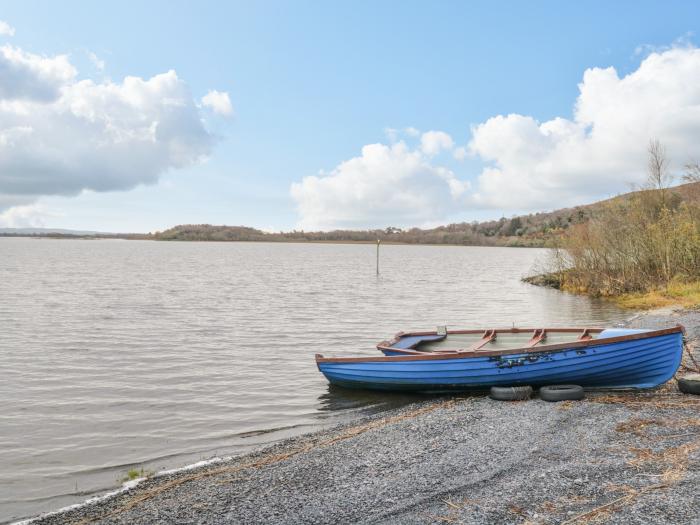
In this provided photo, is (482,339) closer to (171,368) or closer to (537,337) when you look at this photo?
(537,337)

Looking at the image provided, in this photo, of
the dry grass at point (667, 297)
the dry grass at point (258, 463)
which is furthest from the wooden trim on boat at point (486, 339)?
the dry grass at point (667, 297)

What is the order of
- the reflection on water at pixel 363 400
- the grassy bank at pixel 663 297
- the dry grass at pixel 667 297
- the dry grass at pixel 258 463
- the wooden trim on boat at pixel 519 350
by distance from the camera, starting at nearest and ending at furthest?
1. the dry grass at pixel 258 463
2. the wooden trim on boat at pixel 519 350
3. the reflection on water at pixel 363 400
4. the grassy bank at pixel 663 297
5. the dry grass at pixel 667 297

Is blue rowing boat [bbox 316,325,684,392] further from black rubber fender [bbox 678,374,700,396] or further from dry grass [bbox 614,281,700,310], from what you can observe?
dry grass [bbox 614,281,700,310]

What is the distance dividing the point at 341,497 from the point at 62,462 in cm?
590

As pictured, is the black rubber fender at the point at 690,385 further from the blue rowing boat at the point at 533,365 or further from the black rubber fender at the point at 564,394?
the black rubber fender at the point at 564,394

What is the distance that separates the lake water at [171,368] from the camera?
35.3ft

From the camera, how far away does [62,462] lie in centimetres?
1038

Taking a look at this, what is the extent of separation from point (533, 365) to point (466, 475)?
198 inches

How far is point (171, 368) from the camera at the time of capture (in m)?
17.4

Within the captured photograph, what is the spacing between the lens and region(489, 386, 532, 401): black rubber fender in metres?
12.0

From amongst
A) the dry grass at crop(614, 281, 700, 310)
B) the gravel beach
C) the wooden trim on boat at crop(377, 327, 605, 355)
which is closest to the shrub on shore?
the dry grass at crop(614, 281, 700, 310)

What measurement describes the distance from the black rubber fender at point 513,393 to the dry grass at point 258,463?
997mm

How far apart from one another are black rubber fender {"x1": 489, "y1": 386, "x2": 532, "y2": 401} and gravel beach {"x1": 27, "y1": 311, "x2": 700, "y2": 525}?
68 cm

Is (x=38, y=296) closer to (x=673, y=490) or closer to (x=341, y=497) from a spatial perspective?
(x=341, y=497)
